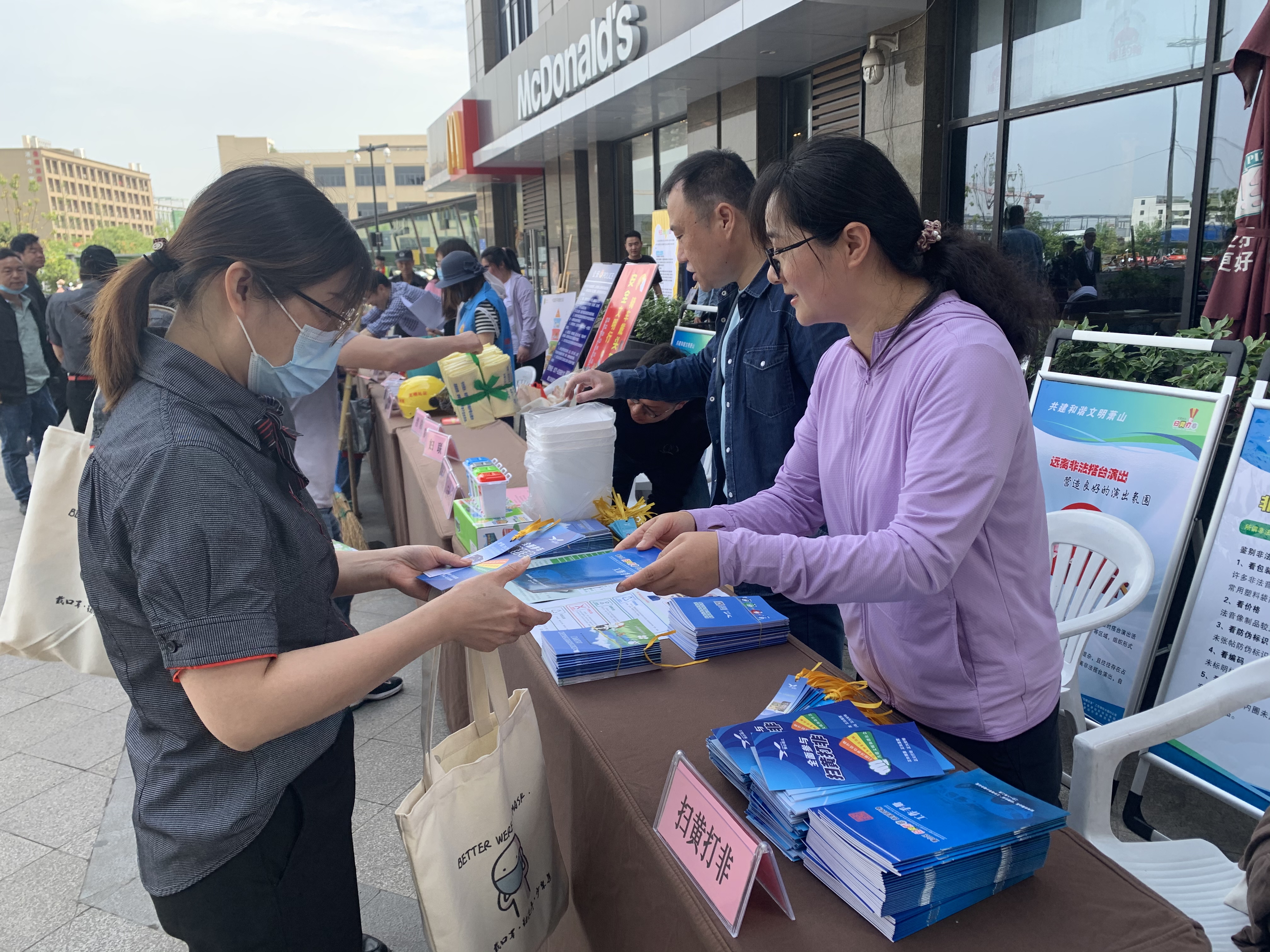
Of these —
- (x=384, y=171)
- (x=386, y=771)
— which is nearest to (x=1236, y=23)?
(x=386, y=771)

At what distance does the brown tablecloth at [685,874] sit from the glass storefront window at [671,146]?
29.7 feet

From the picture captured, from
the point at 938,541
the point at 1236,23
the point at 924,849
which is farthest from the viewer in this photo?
the point at 1236,23

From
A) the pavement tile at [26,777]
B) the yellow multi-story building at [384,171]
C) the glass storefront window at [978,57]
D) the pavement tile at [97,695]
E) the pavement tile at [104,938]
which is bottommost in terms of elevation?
the pavement tile at [97,695]

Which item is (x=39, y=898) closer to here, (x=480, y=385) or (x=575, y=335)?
(x=480, y=385)

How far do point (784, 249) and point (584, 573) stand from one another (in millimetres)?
802

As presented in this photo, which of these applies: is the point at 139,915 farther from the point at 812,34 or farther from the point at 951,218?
the point at 812,34

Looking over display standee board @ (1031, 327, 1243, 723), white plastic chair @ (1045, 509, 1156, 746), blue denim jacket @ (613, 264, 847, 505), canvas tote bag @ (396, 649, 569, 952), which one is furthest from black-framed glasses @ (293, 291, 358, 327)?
display standee board @ (1031, 327, 1243, 723)

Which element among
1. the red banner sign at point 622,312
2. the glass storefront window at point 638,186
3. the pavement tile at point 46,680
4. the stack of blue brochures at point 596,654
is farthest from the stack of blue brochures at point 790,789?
the glass storefront window at point 638,186

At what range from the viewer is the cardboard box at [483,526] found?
2.06 metres

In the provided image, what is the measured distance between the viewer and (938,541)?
1.13 m

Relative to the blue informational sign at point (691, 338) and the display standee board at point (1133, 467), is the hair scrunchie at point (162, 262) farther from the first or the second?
the blue informational sign at point (691, 338)

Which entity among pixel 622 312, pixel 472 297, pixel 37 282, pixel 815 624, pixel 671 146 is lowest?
pixel 815 624

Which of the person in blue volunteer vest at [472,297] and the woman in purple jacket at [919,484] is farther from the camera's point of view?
the person in blue volunteer vest at [472,297]

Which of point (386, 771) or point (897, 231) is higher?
point (897, 231)
